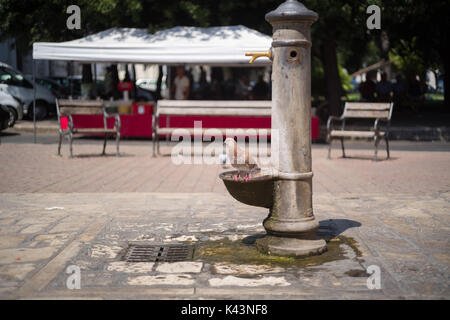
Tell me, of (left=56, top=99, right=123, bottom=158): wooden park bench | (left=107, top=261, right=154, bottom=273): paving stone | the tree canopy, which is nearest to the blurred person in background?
the tree canopy

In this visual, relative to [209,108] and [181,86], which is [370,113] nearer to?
[209,108]

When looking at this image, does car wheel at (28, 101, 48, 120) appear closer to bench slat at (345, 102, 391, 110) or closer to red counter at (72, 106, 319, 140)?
red counter at (72, 106, 319, 140)

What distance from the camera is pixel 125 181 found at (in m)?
8.55

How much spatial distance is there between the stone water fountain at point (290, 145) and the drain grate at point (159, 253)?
23.4 inches

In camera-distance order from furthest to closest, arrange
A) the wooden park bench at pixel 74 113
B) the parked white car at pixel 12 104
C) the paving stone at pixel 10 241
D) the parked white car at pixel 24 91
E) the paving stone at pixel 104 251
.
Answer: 1. the parked white car at pixel 24 91
2. the parked white car at pixel 12 104
3. the wooden park bench at pixel 74 113
4. the paving stone at pixel 10 241
5. the paving stone at pixel 104 251

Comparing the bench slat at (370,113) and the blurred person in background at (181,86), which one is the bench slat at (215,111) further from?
the blurred person in background at (181,86)

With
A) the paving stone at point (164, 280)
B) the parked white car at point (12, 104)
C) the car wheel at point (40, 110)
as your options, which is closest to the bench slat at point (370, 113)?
the paving stone at point (164, 280)

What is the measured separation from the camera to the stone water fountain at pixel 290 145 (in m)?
4.52

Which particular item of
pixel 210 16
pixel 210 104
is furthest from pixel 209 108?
pixel 210 16

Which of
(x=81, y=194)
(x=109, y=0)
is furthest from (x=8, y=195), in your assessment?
(x=109, y=0)

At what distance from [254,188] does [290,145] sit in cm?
43

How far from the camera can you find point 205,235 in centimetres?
520
